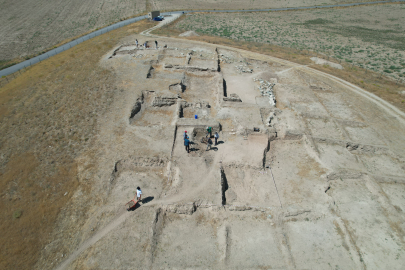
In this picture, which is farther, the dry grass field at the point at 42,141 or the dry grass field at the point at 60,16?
the dry grass field at the point at 60,16

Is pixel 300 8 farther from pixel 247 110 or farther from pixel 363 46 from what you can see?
pixel 247 110

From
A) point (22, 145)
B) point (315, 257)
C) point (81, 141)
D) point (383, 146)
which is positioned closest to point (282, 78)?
point (383, 146)

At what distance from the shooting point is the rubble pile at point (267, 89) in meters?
21.0

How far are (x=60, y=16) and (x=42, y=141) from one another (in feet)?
159

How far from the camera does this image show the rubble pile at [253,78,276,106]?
20966 mm

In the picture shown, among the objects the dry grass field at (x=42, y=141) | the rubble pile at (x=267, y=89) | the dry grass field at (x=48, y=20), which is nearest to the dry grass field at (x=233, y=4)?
the dry grass field at (x=48, y=20)

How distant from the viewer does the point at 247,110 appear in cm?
1902

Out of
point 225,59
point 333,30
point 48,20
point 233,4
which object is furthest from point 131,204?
point 233,4

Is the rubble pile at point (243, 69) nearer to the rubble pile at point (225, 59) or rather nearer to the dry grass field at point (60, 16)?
the rubble pile at point (225, 59)

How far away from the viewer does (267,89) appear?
22875 mm

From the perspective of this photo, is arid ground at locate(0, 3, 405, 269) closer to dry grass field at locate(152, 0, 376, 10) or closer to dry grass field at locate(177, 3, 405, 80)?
dry grass field at locate(177, 3, 405, 80)

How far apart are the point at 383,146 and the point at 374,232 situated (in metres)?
8.25

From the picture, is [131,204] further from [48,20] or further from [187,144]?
[48,20]

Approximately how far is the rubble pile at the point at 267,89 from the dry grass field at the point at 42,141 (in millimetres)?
15017
